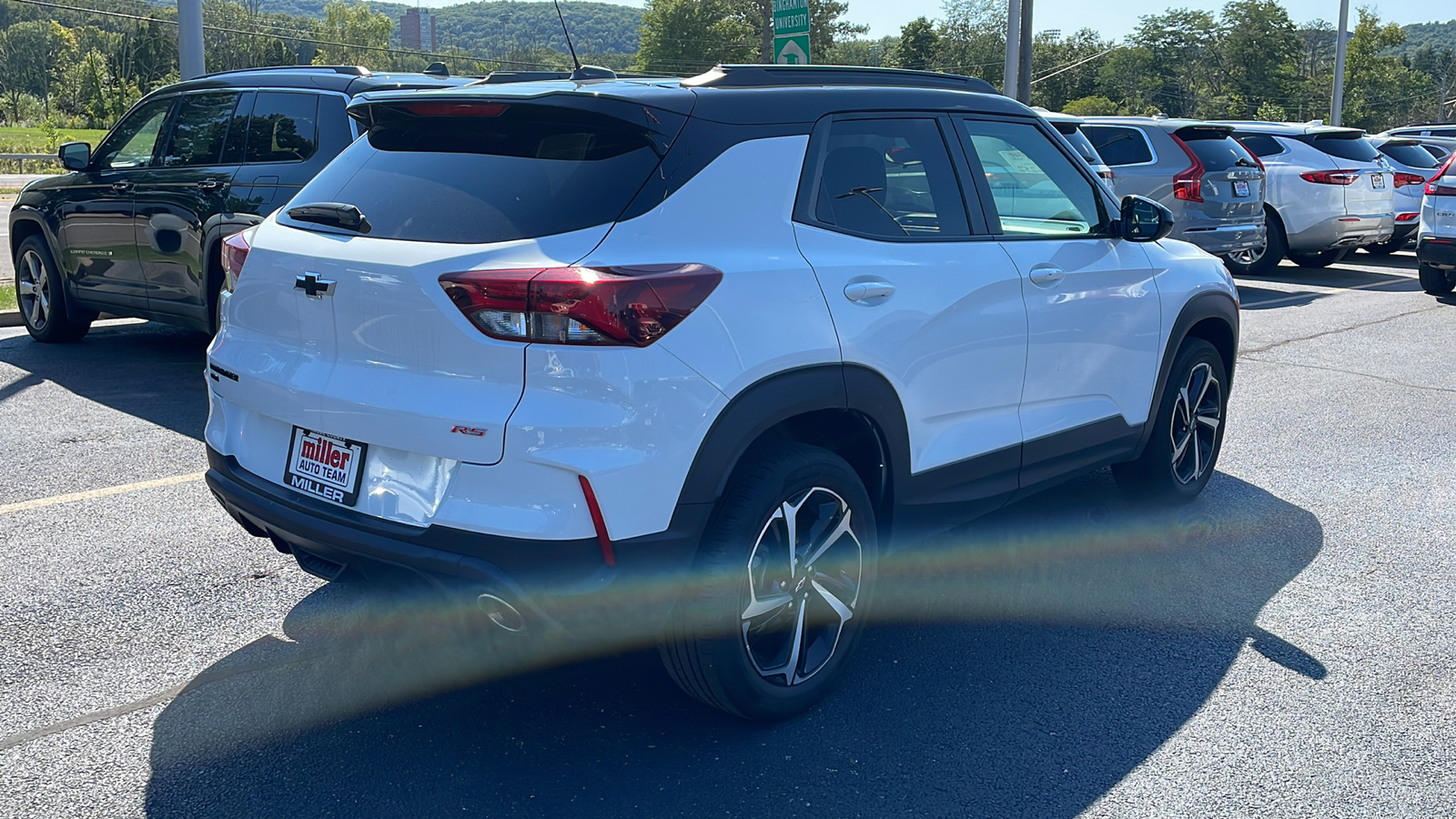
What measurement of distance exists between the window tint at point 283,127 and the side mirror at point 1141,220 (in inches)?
177

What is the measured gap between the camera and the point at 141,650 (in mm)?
3861

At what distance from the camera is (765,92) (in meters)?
3.57

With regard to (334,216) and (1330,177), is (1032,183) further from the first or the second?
(1330,177)

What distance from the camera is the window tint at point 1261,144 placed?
1573 centimetres

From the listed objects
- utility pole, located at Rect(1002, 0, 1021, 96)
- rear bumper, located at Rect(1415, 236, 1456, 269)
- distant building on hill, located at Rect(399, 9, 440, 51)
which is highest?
distant building on hill, located at Rect(399, 9, 440, 51)

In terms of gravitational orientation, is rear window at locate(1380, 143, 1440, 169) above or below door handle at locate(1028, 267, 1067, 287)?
above

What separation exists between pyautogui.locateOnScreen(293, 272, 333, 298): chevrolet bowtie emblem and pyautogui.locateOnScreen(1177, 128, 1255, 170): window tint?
12194 millimetres

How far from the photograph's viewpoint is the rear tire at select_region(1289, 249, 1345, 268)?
16.0 metres

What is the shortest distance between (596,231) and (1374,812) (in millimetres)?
2384

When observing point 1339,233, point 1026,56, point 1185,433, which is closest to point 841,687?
point 1185,433

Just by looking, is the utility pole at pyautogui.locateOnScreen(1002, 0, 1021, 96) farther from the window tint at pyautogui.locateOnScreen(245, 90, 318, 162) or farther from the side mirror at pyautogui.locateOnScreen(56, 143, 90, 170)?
the side mirror at pyautogui.locateOnScreen(56, 143, 90, 170)

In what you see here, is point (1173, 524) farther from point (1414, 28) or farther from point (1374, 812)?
point (1414, 28)

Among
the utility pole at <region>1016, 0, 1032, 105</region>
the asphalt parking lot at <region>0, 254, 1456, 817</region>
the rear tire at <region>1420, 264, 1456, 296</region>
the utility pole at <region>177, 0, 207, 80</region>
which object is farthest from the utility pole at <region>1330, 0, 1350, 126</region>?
the asphalt parking lot at <region>0, 254, 1456, 817</region>

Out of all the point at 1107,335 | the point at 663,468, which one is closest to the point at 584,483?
the point at 663,468
